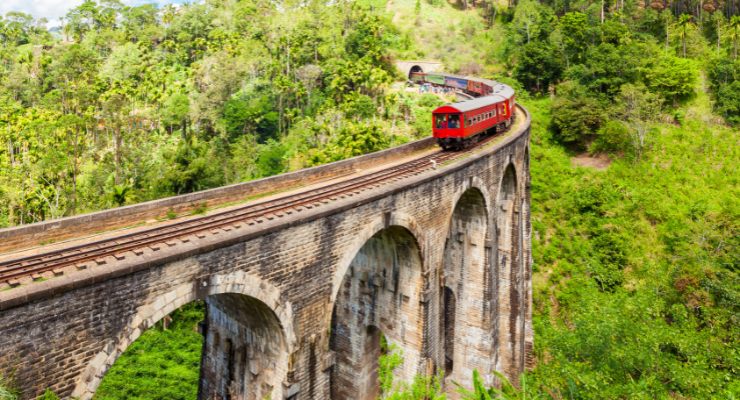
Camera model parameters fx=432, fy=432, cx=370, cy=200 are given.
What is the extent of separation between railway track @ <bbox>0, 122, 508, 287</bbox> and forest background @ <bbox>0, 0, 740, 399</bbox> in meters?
2.92

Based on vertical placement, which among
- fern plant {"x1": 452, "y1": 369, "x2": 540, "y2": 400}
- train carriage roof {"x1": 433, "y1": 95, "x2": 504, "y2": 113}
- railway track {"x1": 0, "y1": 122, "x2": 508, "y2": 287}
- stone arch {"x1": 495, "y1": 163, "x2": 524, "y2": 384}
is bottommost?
stone arch {"x1": 495, "y1": 163, "x2": 524, "y2": 384}

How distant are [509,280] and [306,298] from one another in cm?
1658

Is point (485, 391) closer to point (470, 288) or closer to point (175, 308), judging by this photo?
point (175, 308)

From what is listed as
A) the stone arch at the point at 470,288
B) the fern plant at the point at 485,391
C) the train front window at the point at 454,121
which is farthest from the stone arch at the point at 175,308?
the train front window at the point at 454,121

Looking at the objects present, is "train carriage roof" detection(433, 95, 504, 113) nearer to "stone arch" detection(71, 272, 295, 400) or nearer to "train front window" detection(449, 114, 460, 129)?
"train front window" detection(449, 114, 460, 129)

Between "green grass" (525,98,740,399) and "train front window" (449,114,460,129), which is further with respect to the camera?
"train front window" (449,114,460,129)

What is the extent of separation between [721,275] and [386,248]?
59.9ft

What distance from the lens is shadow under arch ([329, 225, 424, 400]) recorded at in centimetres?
1422

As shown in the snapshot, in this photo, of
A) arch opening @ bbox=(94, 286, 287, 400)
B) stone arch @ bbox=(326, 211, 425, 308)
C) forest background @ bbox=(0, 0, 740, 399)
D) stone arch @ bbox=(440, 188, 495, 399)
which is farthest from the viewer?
stone arch @ bbox=(440, 188, 495, 399)

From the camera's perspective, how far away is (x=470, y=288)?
791 inches

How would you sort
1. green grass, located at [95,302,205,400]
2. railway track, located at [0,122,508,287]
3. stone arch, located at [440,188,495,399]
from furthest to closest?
green grass, located at [95,302,205,400], stone arch, located at [440,188,495,399], railway track, located at [0,122,508,287]

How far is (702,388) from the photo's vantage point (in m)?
13.5

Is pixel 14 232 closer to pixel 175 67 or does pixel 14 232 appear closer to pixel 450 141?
pixel 450 141

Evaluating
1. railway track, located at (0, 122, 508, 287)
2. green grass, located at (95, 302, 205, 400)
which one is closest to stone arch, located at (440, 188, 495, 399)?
railway track, located at (0, 122, 508, 287)
